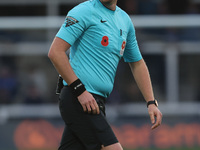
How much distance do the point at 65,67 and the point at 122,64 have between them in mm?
6307

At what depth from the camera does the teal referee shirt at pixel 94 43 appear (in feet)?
12.3

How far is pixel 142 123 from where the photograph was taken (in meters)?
9.45

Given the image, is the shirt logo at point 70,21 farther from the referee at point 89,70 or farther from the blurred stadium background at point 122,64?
the blurred stadium background at point 122,64

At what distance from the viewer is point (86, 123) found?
12.6 feet

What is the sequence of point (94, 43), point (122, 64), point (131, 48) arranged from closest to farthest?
point (94, 43) < point (131, 48) < point (122, 64)

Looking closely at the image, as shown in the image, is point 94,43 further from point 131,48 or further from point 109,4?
point 131,48

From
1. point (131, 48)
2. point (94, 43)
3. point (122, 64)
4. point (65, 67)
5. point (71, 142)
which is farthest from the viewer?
point (122, 64)

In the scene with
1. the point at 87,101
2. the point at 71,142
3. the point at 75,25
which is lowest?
the point at 71,142

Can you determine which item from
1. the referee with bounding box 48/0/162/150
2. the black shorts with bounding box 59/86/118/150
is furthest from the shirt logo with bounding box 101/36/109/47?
the black shorts with bounding box 59/86/118/150

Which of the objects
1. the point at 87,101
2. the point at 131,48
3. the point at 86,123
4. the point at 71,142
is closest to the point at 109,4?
the point at 131,48

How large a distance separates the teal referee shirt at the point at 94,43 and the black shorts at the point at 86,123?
0.44 ft

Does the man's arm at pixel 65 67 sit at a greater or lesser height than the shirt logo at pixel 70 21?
lesser

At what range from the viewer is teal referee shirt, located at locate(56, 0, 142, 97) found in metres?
3.75

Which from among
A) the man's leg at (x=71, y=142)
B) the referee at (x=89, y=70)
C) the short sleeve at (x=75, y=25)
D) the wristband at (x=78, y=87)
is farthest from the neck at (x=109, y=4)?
the man's leg at (x=71, y=142)
